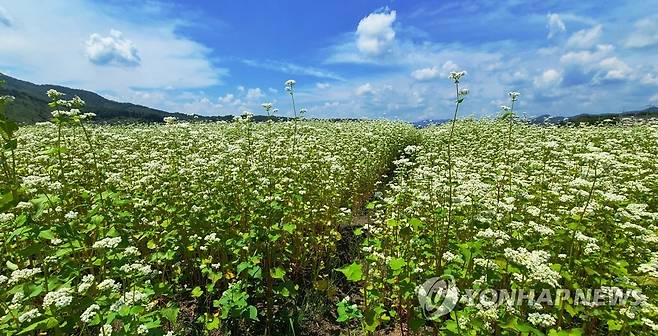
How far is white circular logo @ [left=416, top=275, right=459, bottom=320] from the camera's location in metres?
3.77

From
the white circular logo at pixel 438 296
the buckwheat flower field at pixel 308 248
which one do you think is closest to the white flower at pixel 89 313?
the buckwheat flower field at pixel 308 248

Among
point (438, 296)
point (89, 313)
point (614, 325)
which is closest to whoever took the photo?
point (89, 313)

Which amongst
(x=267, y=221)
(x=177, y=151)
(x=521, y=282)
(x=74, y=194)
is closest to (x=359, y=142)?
(x=177, y=151)

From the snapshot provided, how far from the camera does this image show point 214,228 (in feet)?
19.8

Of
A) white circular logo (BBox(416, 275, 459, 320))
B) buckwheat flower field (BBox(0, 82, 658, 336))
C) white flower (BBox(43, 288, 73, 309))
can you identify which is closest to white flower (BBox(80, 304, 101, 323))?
buckwheat flower field (BBox(0, 82, 658, 336))

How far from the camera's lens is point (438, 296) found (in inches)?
153

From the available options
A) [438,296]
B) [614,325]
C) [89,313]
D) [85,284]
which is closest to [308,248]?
[438,296]

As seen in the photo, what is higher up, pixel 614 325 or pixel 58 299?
pixel 58 299

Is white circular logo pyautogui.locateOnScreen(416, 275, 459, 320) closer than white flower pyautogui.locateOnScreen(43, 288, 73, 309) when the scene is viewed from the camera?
No

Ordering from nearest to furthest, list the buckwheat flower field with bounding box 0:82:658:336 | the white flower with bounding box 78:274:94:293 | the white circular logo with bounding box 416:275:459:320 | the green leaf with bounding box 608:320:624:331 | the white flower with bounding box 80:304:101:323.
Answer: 1. the white flower with bounding box 80:304:101:323
2. the white flower with bounding box 78:274:94:293
3. the buckwheat flower field with bounding box 0:82:658:336
4. the green leaf with bounding box 608:320:624:331
5. the white circular logo with bounding box 416:275:459:320

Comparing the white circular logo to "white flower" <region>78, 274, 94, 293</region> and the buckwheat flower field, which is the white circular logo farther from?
"white flower" <region>78, 274, 94, 293</region>

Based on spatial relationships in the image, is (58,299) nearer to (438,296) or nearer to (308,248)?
(438,296)

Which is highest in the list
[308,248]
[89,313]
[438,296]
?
[89,313]

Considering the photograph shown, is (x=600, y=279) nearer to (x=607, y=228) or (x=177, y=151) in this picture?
(x=607, y=228)
